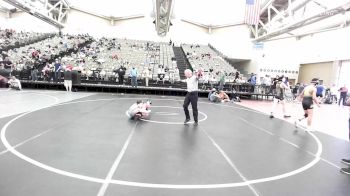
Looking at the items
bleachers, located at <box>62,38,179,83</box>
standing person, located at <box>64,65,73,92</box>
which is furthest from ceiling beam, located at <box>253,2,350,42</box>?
standing person, located at <box>64,65,73,92</box>

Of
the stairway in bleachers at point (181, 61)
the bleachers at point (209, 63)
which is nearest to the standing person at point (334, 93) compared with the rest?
the bleachers at point (209, 63)

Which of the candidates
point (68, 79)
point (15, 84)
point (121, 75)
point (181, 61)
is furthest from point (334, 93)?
point (15, 84)

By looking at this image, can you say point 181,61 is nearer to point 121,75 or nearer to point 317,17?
point 121,75

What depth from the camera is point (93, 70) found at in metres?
22.0

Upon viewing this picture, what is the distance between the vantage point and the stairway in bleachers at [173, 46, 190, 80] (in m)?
26.2

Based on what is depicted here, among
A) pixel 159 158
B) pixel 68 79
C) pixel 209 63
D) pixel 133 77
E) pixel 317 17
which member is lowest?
pixel 159 158

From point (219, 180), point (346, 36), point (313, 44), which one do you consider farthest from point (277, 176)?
point (313, 44)

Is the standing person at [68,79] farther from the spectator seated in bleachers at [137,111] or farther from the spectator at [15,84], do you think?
the spectator seated in bleachers at [137,111]

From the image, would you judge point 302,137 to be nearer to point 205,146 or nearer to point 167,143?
point 205,146

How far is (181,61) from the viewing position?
95.6 feet

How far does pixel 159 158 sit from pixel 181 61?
2423 centimetres

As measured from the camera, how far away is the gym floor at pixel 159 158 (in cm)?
409

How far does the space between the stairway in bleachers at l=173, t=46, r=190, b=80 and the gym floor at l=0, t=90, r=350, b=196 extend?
16781mm

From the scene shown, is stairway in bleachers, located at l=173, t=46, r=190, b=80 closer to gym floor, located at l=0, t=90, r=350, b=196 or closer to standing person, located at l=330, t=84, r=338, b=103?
standing person, located at l=330, t=84, r=338, b=103
